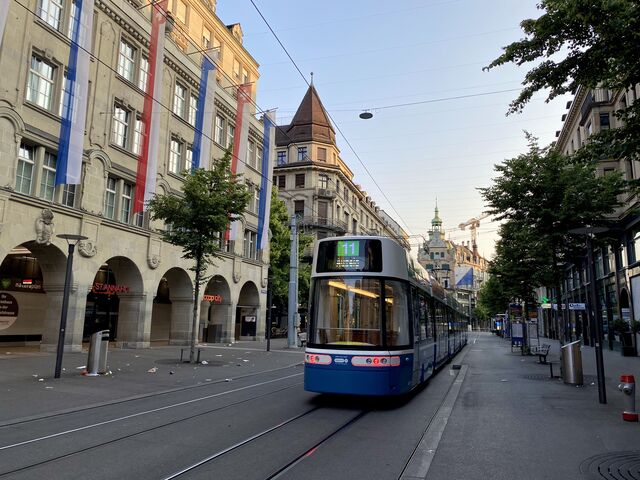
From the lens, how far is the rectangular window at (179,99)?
28.4 meters

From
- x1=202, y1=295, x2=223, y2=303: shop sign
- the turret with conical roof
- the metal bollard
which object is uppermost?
the turret with conical roof

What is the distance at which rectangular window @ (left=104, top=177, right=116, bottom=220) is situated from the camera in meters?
22.9

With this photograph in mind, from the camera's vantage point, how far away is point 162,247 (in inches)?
1022

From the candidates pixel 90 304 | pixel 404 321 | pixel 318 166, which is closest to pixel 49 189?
pixel 90 304

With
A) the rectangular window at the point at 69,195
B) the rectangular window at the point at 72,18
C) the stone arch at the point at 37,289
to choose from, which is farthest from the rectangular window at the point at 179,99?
the stone arch at the point at 37,289

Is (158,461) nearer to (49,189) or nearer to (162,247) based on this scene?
(49,189)

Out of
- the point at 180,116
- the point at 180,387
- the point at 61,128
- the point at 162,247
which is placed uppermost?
the point at 180,116

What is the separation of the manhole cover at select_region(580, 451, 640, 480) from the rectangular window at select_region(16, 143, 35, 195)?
19320mm

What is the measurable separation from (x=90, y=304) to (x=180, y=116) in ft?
38.3

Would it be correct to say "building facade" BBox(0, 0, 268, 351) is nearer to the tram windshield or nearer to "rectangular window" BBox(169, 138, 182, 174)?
"rectangular window" BBox(169, 138, 182, 174)

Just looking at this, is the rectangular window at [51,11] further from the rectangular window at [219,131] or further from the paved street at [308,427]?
the paved street at [308,427]

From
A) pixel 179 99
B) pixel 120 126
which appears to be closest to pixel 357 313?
pixel 120 126

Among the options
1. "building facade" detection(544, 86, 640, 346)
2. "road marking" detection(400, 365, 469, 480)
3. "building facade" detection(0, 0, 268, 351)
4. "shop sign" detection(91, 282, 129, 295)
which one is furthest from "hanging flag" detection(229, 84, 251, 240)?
"road marking" detection(400, 365, 469, 480)

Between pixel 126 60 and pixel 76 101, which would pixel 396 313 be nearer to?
pixel 76 101
